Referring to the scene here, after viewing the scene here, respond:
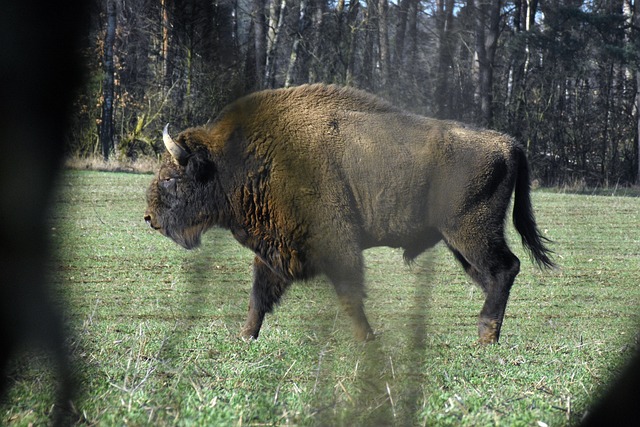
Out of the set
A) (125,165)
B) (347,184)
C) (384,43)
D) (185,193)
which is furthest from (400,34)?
(185,193)

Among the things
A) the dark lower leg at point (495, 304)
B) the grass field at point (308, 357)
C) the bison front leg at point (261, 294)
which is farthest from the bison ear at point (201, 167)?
the dark lower leg at point (495, 304)

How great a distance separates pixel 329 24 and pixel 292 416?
1.44 m

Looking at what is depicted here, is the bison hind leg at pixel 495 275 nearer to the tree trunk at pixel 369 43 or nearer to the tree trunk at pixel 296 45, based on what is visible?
the tree trunk at pixel 369 43

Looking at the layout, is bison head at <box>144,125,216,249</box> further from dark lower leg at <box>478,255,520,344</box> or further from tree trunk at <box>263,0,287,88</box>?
tree trunk at <box>263,0,287,88</box>

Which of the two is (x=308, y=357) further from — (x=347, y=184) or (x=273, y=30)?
(x=347, y=184)

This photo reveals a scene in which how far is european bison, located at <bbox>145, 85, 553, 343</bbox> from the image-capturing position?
21.3ft

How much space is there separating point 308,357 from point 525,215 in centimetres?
367

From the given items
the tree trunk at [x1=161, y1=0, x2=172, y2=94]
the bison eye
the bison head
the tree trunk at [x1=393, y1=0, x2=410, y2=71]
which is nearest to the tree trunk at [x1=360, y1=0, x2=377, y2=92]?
the tree trunk at [x1=393, y1=0, x2=410, y2=71]

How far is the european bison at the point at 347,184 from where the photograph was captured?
649 centimetres

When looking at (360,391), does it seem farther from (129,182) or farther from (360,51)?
(129,182)

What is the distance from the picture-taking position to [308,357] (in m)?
4.37

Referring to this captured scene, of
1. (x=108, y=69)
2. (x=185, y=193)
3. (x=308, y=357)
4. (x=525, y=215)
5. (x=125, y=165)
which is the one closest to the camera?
(x=108, y=69)

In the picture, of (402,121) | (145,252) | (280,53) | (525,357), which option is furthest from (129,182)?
(280,53)

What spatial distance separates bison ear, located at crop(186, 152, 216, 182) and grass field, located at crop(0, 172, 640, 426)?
1.25 m
